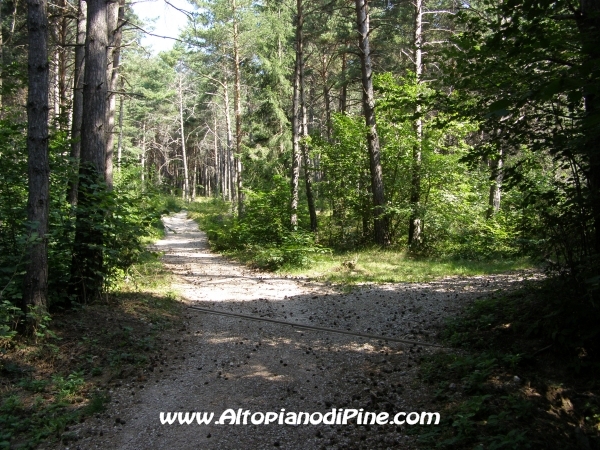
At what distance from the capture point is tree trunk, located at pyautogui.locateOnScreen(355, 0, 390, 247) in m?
13.6

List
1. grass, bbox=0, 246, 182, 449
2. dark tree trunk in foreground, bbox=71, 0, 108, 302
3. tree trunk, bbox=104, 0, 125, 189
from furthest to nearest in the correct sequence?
tree trunk, bbox=104, 0, 125, 189, dark tree trunk in foreground, bbox=71, 0, 108, 302, grass, bbox=0, 246, 182, 449

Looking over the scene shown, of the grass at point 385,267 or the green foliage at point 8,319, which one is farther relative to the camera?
the grass at point 385,267

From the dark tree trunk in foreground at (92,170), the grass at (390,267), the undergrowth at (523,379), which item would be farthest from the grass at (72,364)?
the grass at (390,267)

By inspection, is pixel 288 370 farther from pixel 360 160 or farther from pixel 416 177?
pixel 360 160

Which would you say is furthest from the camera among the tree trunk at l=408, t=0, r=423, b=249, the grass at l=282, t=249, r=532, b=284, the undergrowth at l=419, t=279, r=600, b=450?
the tree trunk at l=408, t=0, r=423, b=249

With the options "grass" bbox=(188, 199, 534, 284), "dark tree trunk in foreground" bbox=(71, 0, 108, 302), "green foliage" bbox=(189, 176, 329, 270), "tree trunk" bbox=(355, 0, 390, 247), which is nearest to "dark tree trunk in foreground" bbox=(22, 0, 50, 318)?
"dark tree trunk in foreground" bbox=(71, 0, 108, 302)

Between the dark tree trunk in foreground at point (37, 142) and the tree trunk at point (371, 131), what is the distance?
382 inches

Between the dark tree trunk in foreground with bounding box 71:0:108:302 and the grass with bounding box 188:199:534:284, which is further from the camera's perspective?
the grass with bounding box 188:199:534:284

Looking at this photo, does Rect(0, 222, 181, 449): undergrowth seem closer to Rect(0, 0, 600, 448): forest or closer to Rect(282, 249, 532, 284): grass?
Rect(0, 0, 600, 448): forest

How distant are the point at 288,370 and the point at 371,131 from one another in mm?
9885

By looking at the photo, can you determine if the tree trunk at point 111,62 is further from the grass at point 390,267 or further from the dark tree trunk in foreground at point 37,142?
the grass at point 390,267

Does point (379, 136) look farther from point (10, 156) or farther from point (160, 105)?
point (160, 105)

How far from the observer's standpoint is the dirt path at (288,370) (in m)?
4.01

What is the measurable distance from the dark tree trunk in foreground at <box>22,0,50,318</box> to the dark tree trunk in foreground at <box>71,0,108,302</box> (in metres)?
1.06
